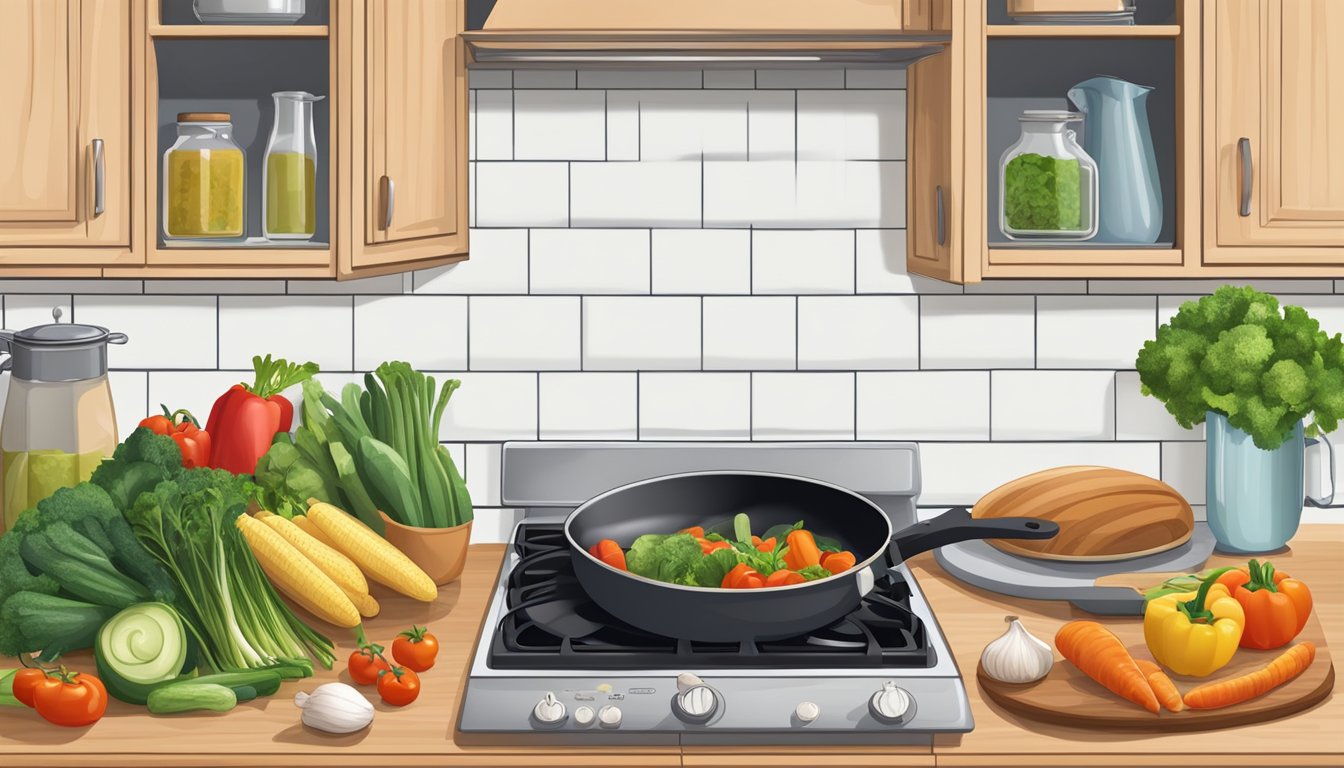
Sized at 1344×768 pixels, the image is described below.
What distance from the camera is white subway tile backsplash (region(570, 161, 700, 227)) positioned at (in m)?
2.11

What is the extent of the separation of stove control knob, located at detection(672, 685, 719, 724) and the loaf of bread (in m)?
0.76

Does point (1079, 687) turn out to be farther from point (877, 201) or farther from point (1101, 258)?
point (877, 201)

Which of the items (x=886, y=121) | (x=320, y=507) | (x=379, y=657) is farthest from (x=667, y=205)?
(x=379, y=657)

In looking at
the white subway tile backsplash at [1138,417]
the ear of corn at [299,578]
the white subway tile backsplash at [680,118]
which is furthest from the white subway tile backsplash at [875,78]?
the ear of corn at [299,578]

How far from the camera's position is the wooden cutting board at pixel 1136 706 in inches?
53.5

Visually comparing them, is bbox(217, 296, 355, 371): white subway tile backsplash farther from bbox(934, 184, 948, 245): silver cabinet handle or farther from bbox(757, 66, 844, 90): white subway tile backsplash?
bbox(934, 184, 948, 245): silver cabinet handle

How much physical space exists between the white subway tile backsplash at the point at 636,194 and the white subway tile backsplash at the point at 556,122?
1.8 inches

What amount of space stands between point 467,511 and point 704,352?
1.80 ft

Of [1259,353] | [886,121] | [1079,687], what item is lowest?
[1079,687]

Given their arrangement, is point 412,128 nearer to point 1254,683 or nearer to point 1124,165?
point 1124,165

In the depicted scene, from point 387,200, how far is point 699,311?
62 centimetres

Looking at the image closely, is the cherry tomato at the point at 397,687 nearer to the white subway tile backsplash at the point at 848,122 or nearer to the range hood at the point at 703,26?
the range hood at the point at 703,26

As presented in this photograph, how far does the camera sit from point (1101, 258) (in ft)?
6.09

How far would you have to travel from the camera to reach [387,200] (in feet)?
5.84
